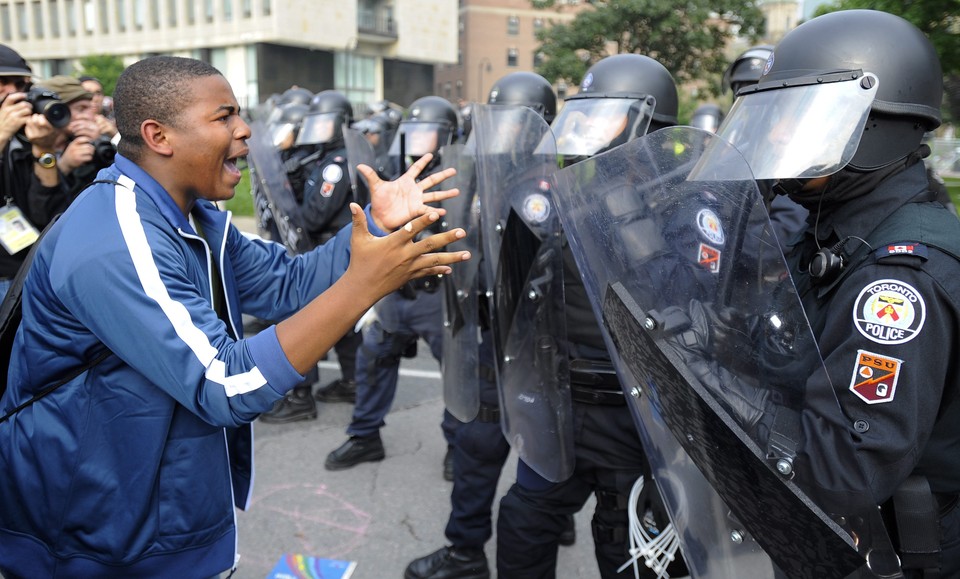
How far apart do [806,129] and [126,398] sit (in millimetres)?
1588

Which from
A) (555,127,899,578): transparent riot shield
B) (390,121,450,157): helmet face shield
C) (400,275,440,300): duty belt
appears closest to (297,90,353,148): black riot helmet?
(390,121,450,157): helmet face shield

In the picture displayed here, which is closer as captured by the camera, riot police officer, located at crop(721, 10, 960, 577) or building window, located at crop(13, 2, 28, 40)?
riot police officer, located at crop(721, 10, 960, 577)

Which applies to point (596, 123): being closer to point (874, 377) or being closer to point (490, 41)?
point (874, 377)

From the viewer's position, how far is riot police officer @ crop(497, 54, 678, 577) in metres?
2.25

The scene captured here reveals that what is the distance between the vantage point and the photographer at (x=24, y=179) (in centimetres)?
326

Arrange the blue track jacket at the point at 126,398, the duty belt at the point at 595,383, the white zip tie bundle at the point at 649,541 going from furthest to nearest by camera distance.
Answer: the duty belt at the point at 595,383 → the white zip tie bundle at the point at 649,541 → the blue track jacket at the point at 126,398

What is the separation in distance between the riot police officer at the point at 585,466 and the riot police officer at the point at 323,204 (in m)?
2.50

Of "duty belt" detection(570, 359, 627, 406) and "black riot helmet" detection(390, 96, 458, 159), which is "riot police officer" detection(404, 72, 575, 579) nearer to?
"duty belt" detection(570, 359, 627, 406)

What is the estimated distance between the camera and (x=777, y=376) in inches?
54.4

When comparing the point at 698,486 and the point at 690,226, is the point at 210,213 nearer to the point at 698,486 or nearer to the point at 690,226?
the point at 690,226

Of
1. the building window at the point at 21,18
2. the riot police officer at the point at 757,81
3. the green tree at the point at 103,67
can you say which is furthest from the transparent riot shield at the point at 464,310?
the building window at the point at 21,18

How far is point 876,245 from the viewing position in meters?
1.46

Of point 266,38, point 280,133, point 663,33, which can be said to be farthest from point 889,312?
point 266,38

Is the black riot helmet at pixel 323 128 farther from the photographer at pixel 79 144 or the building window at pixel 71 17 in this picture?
the building window at pixel 71 17
